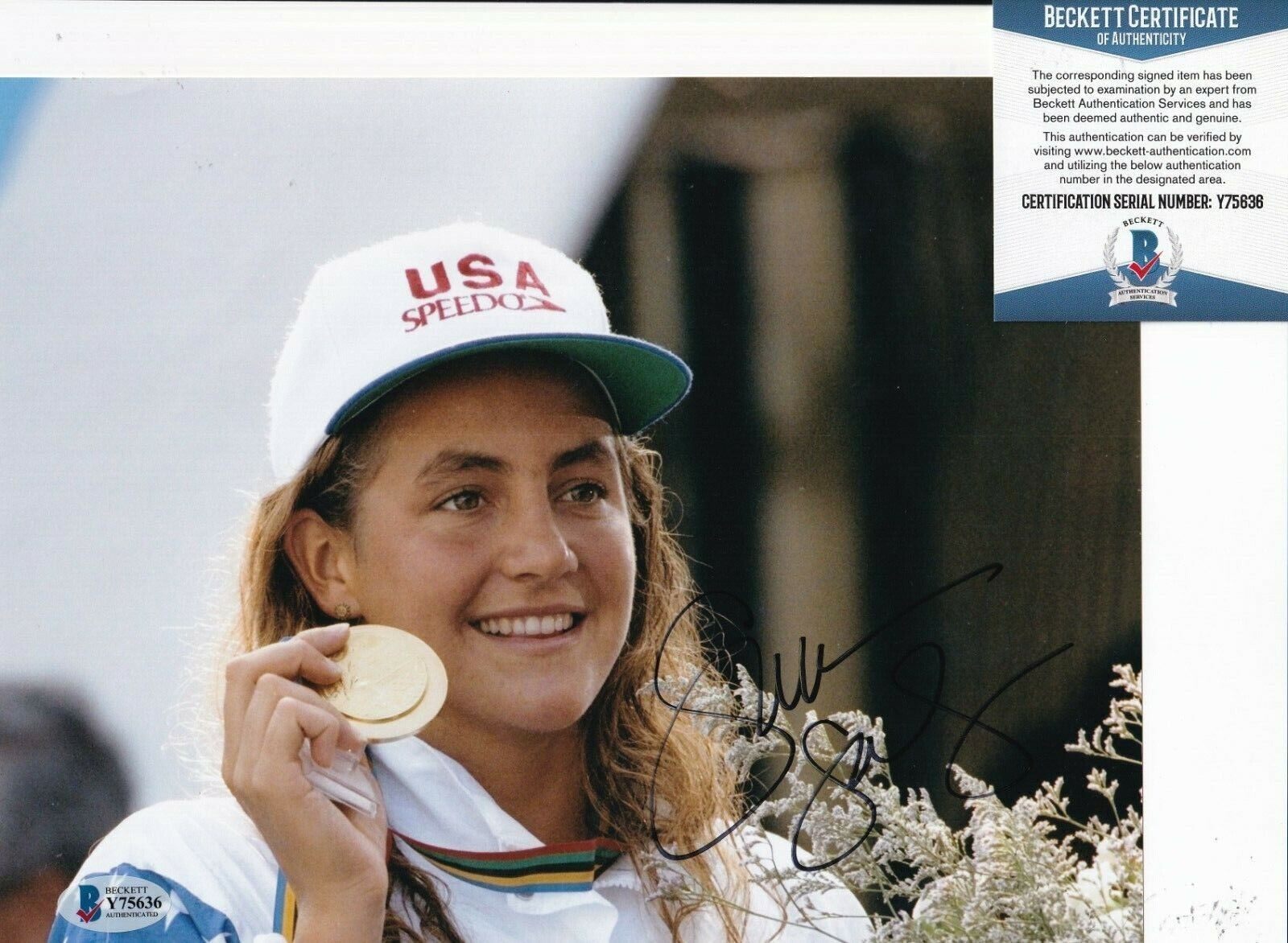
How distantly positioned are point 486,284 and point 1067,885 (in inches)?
64.2

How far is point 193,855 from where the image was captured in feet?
7.89

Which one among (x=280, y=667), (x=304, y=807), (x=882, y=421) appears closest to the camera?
(x=304, y=807)

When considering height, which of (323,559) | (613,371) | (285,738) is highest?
(613,371)

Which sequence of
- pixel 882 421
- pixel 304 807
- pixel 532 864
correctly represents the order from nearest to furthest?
1. pixel 304 807
2. pixel 532 864
3. pixel 882 421

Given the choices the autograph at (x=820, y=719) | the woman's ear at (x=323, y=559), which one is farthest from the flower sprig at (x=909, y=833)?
the woman's ear at (x=323, y=559)

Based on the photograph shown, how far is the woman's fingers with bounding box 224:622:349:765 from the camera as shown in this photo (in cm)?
238

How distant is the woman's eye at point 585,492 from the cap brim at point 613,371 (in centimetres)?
13

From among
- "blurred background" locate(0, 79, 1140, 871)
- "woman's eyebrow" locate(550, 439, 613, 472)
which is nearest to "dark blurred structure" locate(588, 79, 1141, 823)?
"blurred background" locate(0, 79, 1140, 871)

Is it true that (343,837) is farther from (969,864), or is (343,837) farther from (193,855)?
(969,864)

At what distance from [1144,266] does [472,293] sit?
1.35 metres

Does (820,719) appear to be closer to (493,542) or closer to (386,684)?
(493,542)

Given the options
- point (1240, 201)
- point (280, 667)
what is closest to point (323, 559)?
point (280, 667)

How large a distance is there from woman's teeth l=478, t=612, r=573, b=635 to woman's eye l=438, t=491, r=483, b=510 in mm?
217

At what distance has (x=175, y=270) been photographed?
8.41ft
